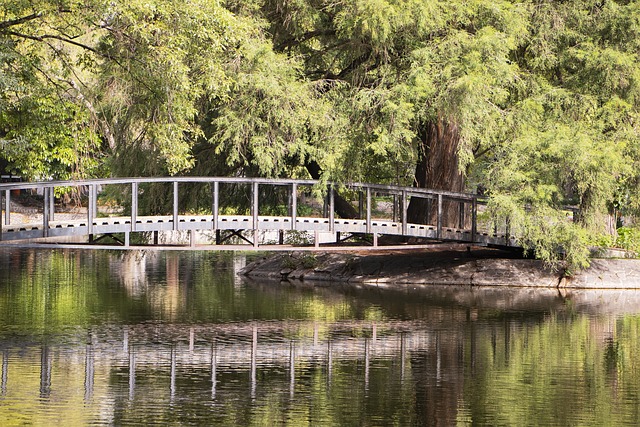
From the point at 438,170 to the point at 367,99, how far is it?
4.89 meters

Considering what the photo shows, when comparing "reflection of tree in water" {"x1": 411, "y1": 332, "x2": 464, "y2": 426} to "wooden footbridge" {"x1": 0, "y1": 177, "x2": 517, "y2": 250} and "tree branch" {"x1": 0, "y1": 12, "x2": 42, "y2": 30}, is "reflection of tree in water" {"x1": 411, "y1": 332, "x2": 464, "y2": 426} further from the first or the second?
"tree branch" {"x1": 0, "y1": 12, "x2": 42, "y2": 30}

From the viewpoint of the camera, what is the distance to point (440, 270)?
104ft

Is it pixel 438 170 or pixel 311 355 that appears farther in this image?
pixel 438 170

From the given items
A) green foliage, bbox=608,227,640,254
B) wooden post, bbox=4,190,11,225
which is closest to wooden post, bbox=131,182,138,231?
wooden post, bbox=4,190,11,225

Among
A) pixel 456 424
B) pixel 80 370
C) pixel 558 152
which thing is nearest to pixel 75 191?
pixel 80 370

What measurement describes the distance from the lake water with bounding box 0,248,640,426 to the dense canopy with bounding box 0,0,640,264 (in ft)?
10.2

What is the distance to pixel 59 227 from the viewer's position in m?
24.5

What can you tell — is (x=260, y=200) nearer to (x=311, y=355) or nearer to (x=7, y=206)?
(x=7, y=206)

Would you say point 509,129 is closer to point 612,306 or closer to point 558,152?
point 558,152

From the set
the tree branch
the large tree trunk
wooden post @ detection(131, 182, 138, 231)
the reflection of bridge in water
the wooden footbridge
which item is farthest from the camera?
the large tree trunk

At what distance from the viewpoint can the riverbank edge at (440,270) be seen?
30.6 meters

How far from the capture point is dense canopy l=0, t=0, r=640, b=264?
25.4 meters

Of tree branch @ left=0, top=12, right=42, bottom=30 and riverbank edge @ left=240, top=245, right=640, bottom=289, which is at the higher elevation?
tree branch @ left=0, top=12, right=42, bottom=30

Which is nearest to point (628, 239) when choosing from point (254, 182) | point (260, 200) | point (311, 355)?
point (260, 200)
